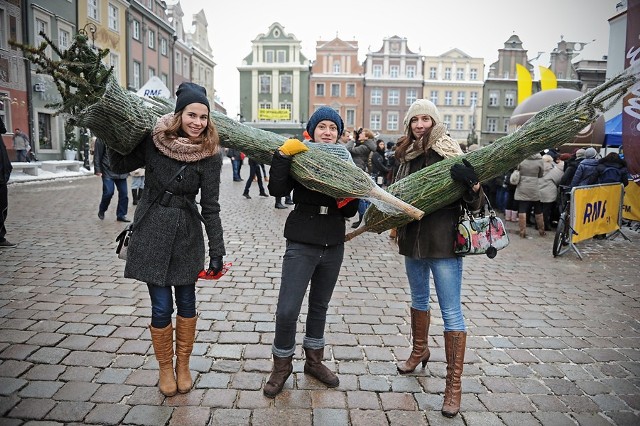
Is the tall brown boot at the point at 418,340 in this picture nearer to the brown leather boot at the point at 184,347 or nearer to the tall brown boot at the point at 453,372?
the tall brown boot at the point at 453,372

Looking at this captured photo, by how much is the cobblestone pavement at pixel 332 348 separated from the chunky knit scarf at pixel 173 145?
150cm

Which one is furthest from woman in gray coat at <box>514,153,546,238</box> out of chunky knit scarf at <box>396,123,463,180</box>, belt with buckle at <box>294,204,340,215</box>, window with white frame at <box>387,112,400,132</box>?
window with white frame at <box>387,112,400,132</box>

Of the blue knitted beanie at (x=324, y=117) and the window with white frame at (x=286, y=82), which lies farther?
the window with white frame at (x=286, y=82)

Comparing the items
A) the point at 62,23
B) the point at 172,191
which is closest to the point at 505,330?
the point at 172,191

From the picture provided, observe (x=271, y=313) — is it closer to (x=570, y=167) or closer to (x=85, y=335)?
(x=85, y=335)

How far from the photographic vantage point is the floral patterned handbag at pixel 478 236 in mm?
2865

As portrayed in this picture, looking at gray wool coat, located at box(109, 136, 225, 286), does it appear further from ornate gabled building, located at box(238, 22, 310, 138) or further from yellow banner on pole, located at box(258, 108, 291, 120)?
ornate gabled building, located at box(238, 22, 310, 138)

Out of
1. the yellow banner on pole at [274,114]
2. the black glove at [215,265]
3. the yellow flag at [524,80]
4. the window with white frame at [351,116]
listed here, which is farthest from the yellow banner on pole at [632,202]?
the window with white frame at [351,116]

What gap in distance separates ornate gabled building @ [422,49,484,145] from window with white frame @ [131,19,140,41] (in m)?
32.0

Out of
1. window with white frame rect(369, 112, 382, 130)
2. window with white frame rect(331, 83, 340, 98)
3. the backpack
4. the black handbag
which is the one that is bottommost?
the black handbag

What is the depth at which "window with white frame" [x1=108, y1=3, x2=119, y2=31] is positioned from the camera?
26.8 metres

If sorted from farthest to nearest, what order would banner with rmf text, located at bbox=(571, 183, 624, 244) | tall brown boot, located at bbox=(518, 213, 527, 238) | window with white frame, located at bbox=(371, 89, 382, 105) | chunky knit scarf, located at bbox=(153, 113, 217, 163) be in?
window with white frame, located at bbox=(371, 89, 382, 105)
tall brown boot, located at bbox=(518, 213, 527, 238)
banner with rmf text, located at bbox=(571, 183, 624, 244)
chunky knit scarf, located at bbox=(153, 113, 217, 163)

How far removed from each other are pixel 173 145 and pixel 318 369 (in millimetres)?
1741

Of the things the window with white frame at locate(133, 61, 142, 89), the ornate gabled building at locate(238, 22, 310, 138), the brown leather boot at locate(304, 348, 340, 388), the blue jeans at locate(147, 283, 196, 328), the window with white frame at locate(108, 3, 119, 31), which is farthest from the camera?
the ornate gabled building at locate(238, 22, 310, 138)
